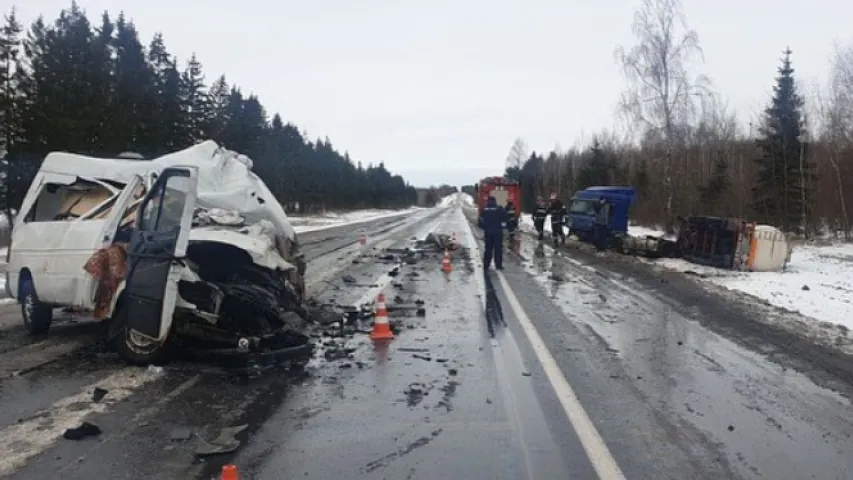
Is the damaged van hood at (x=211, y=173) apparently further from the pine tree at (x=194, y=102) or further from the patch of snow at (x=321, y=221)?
the pine tree at (x=194, y=102)

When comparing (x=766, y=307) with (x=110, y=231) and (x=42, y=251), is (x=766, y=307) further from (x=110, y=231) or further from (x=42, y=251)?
(x=42, y=251)

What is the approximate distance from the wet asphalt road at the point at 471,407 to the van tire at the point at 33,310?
205 millimetres

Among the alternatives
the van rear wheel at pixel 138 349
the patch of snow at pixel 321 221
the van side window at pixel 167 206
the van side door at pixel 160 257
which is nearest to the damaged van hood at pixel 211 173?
the van side window at pixel 167 206

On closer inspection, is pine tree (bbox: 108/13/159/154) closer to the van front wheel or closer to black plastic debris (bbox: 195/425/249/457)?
the van front wheel

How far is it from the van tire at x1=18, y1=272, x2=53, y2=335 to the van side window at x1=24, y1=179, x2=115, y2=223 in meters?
0.76

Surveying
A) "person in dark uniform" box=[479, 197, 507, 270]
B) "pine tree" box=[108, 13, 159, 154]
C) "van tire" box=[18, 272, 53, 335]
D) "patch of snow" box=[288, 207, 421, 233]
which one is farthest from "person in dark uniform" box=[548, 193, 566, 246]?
"pine tree" box=[108, 13, 159, 154]

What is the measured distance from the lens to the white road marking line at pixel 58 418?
4.37 meters

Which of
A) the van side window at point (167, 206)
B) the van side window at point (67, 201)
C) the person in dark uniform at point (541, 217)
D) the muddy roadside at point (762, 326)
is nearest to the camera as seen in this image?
the van side window at point (167, 206)

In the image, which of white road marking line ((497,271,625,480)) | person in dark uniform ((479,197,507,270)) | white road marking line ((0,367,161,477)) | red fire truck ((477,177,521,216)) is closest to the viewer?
white road marking line ((497,271,625,480))

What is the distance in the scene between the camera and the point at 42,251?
8008 mm

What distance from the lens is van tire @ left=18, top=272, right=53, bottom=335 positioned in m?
8.13

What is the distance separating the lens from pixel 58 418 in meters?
5.09

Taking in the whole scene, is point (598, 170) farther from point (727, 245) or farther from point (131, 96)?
point (727, 245)

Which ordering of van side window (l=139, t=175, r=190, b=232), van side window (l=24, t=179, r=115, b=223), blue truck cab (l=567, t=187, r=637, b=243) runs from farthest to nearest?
blue truck cab (l=567, t=187, r=637, b=243), van side window (l=24, t=179, r=115, b=223), van side window (l=139, t=175, r=190, b=232)
